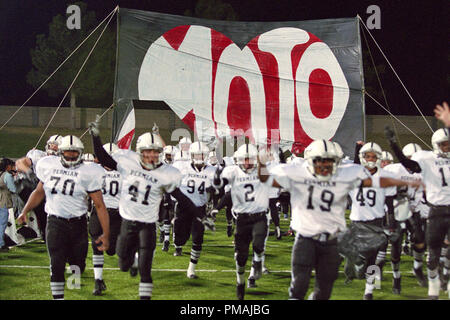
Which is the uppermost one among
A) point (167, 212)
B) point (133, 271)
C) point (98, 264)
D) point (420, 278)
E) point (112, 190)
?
point (112, 190)

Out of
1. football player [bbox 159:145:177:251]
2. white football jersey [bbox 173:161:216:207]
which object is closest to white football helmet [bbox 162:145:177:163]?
football player [bbox 159:145:177:251]

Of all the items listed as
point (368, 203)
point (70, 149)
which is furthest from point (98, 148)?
point (368, 203)

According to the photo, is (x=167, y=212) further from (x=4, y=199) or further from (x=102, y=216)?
(x=102, y=216)

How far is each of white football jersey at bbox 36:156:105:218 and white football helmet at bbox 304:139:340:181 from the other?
8.21 ft

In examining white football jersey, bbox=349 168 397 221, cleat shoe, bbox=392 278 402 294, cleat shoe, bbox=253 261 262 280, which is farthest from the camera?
cleat shoe, bbox=253 261 262 280

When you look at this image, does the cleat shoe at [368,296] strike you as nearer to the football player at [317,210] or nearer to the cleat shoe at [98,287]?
the football player at [317,210]

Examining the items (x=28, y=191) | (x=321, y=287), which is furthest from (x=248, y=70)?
(x=321, y=287)

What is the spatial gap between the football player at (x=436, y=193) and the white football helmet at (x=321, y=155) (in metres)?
1.94

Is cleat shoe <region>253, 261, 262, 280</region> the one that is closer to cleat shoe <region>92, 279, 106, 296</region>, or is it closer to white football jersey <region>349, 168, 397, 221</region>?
white football jersey <region>349, 168, 397, 221</region>

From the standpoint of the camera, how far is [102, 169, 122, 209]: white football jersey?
28.5 ft

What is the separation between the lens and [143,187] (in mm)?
6762

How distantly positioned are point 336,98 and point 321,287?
7922 millimetres

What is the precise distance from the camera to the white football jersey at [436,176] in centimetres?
737

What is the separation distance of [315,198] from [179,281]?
3678 mm
